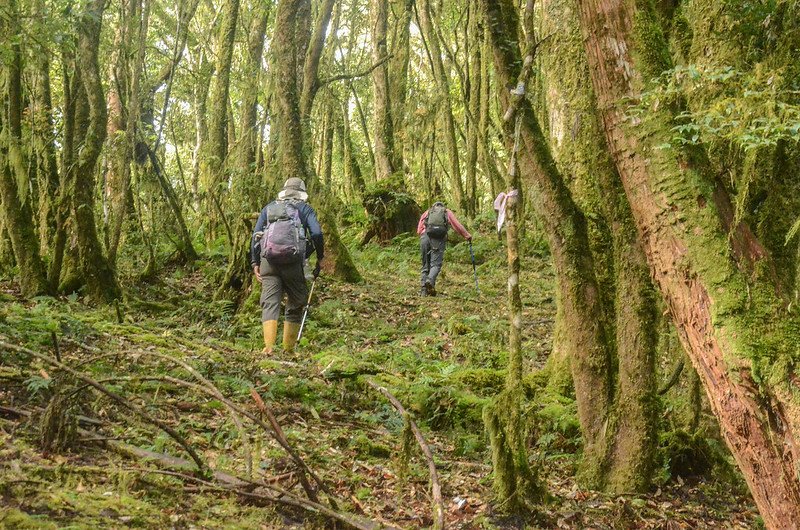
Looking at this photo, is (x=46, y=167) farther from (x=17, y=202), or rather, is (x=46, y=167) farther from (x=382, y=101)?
(x=382, y=101)

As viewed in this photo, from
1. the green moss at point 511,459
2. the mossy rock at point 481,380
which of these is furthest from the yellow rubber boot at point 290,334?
the green moss at point 511,459

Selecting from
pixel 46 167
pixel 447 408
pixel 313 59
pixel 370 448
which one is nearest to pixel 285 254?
pixel 447 408

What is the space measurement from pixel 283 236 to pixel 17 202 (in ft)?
14.0

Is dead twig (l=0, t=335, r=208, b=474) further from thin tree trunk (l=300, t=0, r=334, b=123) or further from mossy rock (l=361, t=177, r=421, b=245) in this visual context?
mossy rock (l=361, t=177, r=421, b=245)

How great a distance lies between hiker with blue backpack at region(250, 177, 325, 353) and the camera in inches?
340

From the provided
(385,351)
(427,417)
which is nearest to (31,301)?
(385,351)

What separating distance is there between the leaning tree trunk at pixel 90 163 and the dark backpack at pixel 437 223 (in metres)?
6.16

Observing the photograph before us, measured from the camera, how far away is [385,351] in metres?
9.57

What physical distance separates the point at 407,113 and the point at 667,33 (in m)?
16.3

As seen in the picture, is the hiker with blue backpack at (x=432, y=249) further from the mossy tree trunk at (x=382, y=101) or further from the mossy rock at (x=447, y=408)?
the mossy rock at (x=447, y=408)

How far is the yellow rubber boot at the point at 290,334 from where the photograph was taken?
909 centimetres

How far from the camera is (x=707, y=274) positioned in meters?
3.51

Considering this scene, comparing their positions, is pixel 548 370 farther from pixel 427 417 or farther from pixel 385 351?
pixel 385 351

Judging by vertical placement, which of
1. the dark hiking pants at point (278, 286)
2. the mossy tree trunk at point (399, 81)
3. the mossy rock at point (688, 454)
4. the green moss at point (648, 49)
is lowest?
the mossy rock at point (688, 454)
